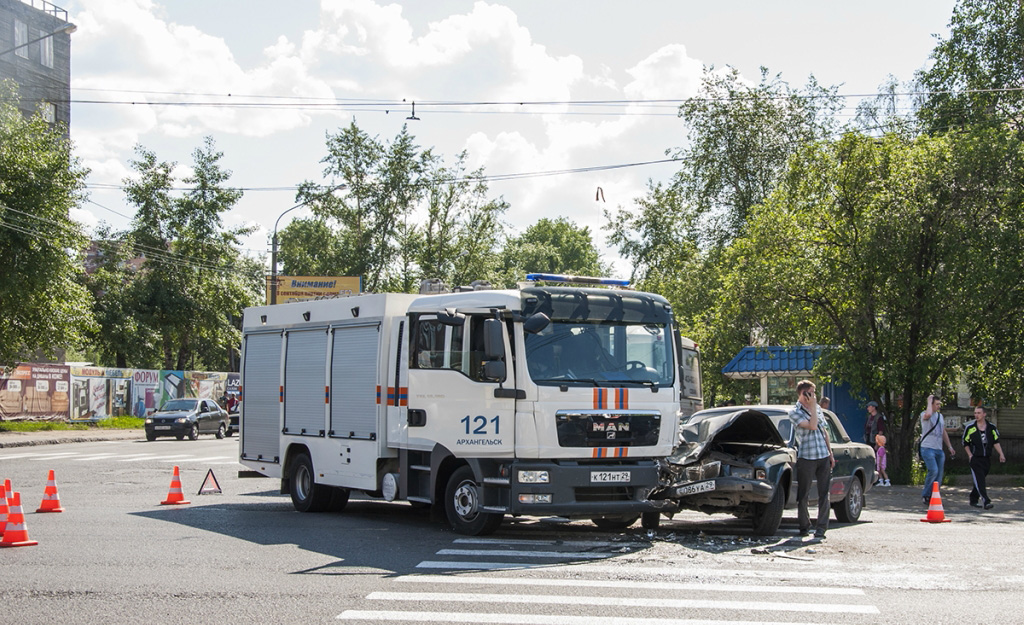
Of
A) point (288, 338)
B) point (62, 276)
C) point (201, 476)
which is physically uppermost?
point (62, 276)

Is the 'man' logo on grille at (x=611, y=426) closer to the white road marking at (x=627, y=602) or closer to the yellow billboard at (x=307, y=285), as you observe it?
the white road marking at (x=627, y=602)

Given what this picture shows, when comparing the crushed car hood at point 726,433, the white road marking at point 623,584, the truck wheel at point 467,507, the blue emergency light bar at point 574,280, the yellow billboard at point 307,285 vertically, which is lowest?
the white road marking at point 623,584

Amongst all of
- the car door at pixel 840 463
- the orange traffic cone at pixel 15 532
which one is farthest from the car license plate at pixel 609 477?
the orange traffic cone at pixel 15 532

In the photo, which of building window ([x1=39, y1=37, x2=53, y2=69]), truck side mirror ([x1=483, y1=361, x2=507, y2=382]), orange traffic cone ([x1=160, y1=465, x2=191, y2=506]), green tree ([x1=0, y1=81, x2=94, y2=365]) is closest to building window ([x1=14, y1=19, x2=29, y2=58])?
building window ([x1=39, y1=37, x2=53, y2=69])

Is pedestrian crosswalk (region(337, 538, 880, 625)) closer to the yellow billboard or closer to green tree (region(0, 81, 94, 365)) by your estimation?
green tree (region(0, 81, 94, 365))

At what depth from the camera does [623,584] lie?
29.1 ft

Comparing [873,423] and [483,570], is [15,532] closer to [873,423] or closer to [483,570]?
[483,570]

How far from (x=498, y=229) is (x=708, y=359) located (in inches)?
956

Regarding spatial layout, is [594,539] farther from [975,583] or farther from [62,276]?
[62,276]

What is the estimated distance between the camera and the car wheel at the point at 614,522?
12789 millimetres

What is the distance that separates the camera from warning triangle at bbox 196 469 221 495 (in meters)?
17.6

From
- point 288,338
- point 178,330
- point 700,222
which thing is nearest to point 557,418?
point 288,338

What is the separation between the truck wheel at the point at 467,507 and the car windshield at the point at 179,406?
94.1 ft

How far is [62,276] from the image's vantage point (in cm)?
3631
